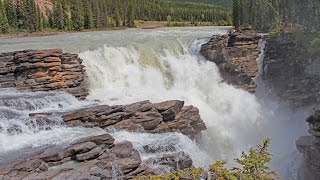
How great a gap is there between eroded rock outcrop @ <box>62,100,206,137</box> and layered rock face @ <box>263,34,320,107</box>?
14.4 metres

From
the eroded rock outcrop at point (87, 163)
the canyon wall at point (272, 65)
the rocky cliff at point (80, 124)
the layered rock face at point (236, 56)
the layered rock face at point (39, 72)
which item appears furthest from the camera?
the layered rock face at point (236, 56)

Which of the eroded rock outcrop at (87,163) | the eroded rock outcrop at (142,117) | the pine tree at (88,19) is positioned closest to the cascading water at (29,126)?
the eroded rock outcrop at (142,117)

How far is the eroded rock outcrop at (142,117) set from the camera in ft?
75.6

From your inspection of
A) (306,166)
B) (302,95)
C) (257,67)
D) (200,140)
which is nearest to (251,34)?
(257,67)

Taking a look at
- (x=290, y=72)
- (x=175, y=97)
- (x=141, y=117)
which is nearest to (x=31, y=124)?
(x=141, y=117)

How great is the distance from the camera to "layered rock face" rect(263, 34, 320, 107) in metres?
37.4

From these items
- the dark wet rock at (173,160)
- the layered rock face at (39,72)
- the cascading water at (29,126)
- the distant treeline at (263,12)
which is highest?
the distant treeline at (263,12)

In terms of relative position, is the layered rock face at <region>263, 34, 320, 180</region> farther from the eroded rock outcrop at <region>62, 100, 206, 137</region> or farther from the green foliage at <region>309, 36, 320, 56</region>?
the eroded rock outcrop at <region>62, 100, 206, 137</region>

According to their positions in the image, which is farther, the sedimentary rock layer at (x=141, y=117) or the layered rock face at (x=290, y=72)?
the layered rock face at (x=290, y=72)

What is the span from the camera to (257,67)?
136ft

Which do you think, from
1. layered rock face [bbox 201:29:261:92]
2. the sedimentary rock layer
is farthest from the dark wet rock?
layered rock face [bbox 201:29:261:92]

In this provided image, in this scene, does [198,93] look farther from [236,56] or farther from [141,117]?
[141,117]

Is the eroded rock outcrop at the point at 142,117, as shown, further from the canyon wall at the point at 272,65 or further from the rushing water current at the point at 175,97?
the canyon wall at the point at 272,65

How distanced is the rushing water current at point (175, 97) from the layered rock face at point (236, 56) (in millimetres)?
942
